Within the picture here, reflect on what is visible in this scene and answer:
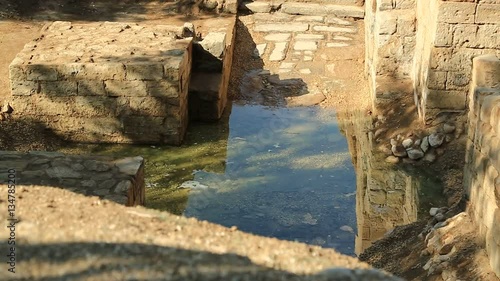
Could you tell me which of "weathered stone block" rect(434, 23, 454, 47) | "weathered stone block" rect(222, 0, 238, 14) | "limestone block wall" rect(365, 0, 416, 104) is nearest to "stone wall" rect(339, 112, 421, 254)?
"limestone block wall" rect(365, 0, 416, 104)

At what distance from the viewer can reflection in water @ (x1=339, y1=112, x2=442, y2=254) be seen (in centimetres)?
709

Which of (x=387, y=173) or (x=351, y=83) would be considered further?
(x=351, y=83)

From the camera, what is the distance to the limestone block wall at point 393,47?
9.34 metres

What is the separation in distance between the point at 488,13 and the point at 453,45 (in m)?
0.47

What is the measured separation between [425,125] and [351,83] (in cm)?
230

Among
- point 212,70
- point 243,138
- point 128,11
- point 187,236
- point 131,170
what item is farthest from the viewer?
point 128,11

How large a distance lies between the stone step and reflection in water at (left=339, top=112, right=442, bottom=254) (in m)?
4.10

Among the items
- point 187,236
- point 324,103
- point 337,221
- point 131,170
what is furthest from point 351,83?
point 187,236

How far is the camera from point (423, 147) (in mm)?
8344

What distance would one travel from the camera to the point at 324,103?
10211 mm

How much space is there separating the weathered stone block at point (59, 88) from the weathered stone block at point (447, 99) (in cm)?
382

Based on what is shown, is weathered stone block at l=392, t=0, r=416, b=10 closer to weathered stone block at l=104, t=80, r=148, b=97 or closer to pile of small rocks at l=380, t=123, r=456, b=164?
pile of small rocks at l=380, t=123, r=456, b=164

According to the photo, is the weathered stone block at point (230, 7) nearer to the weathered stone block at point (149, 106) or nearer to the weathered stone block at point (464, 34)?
the weathered stone block at point (149, 106)

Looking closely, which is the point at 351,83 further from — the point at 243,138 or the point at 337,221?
the point at 337,221
